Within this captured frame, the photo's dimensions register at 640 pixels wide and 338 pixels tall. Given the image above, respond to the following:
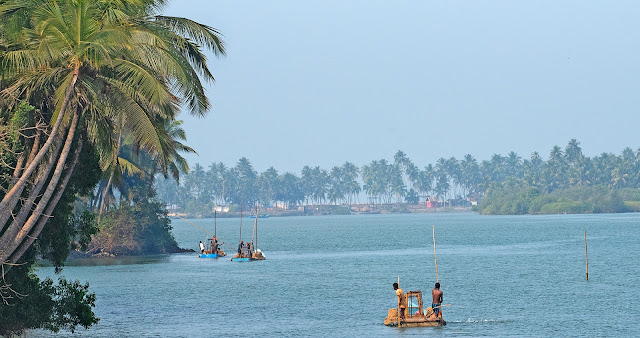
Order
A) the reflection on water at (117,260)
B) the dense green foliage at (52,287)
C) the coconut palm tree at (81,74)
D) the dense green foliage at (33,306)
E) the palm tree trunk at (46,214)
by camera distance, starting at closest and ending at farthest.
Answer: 1. the coconut palm tree at (81,74)
2. the palm tree trunk at (46,214)
3. the dense green foliage at (33,306)
4. the dense green foliage at (52,287)
5. the reflection on water at (117,260)

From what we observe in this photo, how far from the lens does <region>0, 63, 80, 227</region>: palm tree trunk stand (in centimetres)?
2880

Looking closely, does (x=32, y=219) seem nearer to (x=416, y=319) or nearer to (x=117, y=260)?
(x=416, y=319)

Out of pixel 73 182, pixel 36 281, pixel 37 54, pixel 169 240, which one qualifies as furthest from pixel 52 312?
pixel 169 240

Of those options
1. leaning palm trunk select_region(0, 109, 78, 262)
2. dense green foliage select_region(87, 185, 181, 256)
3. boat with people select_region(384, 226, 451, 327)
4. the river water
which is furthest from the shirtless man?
dense green foliage select_region(87, 185, 181, 256)

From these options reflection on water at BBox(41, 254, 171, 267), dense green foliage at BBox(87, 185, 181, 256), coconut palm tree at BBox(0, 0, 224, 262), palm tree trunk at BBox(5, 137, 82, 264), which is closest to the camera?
coconut palm tree at BBox(0, 0, 224, 262)

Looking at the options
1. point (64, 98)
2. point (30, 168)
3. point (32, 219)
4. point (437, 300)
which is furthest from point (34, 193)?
point (437, 300)

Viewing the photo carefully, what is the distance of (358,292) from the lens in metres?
56.2

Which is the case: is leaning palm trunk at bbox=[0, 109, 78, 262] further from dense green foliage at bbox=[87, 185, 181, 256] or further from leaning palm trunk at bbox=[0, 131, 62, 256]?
dense green foliage at bbox=[87, 185, 181, 256]

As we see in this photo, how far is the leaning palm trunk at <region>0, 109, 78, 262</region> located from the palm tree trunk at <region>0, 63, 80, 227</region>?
50cm

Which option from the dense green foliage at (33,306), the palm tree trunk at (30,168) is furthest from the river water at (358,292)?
the palm tree trunk at (30,168)

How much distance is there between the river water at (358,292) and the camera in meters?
40.9

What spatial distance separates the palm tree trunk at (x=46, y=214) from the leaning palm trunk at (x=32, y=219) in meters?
0.41

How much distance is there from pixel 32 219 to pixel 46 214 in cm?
98

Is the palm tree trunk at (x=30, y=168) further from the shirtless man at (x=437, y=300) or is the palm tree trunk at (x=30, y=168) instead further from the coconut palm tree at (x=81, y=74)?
the shirtless man at (x=437, y=300)
